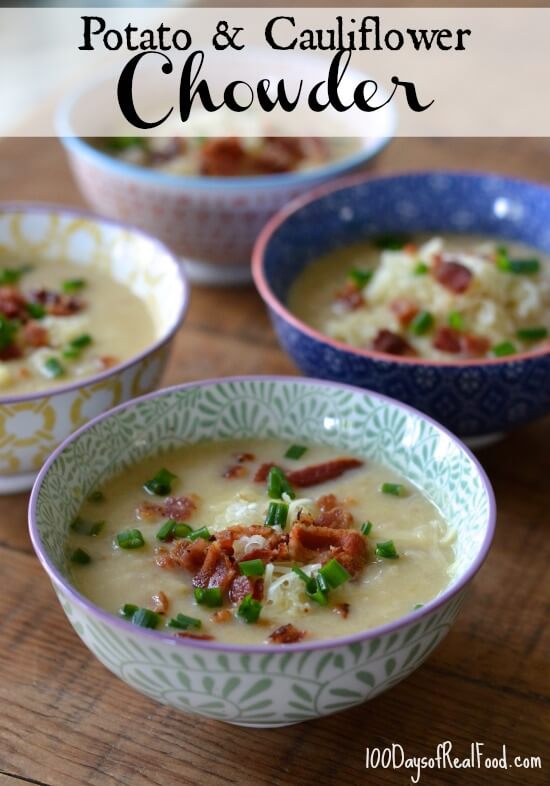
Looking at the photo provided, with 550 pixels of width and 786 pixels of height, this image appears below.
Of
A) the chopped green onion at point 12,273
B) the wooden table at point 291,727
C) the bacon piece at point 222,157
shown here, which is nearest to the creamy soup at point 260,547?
the wooden table at point 291,727

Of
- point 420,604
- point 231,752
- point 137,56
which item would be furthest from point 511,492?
point 137,56

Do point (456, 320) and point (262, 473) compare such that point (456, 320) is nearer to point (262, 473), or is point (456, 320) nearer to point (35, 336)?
point (262, 473)

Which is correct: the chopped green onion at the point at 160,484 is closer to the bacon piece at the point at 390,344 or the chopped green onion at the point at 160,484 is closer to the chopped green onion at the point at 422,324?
the bacon piece at the point at 390,344

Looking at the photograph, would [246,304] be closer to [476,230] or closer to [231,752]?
[476,230]

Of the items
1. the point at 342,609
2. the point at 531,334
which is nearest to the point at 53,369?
the point at 342,609

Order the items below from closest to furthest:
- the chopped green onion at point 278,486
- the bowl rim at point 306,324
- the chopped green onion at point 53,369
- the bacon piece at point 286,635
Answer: the bacon piece at point 286,635 < the chopped green onion at point 278,486 < the bowl rim at point 306,324 < the chopped green onion at point 53,369

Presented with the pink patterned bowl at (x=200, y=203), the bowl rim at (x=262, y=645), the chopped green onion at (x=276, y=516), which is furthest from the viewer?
the pink patterned bowl at (x=200, y=203)

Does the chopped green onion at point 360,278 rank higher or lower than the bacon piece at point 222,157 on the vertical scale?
lower
